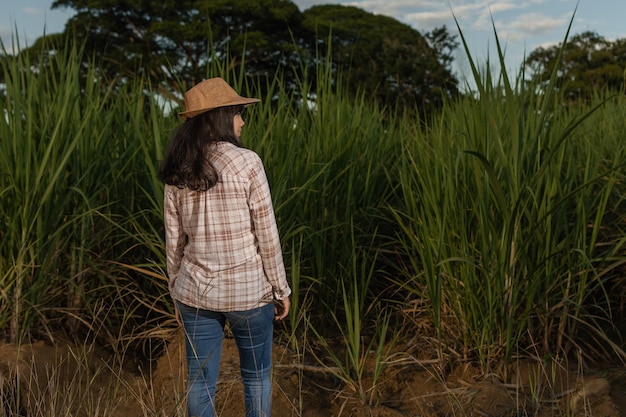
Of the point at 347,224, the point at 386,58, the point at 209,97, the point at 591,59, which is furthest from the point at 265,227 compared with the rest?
the point at 591,59

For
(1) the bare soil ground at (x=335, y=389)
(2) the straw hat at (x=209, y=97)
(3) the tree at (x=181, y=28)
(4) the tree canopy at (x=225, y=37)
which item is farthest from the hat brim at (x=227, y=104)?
(3) the tree at (x=181, y=28)

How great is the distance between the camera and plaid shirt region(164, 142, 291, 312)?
264 cm

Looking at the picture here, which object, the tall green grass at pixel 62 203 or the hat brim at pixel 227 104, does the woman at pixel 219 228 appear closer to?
the hat brim at pixel 227 104

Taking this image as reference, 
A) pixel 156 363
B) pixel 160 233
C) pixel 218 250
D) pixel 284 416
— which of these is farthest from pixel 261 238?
pixel 156 363

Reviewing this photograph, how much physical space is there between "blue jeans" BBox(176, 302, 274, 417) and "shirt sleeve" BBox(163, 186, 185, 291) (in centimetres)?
18

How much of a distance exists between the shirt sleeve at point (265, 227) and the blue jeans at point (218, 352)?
128mm

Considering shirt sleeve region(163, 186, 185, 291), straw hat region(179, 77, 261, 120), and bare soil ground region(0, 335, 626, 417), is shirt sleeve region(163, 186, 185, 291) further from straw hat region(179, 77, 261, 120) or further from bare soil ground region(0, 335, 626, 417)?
bare soil ground region(0, 335, 626, 417)

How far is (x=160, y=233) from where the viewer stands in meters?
4.12

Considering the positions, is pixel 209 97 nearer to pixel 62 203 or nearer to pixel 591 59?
pixel 62 203

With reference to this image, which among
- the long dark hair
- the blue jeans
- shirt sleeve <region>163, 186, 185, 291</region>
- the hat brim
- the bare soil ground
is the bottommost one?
the bare soil ground

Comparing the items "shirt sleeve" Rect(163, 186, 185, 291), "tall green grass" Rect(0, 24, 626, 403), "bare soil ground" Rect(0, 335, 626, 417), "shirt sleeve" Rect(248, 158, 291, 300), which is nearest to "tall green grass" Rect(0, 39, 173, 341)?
"tall green grass" Rect(0, 24, 626, 403)

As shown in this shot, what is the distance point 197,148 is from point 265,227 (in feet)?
1.26

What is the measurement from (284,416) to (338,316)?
101cm

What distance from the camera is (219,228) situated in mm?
2658
